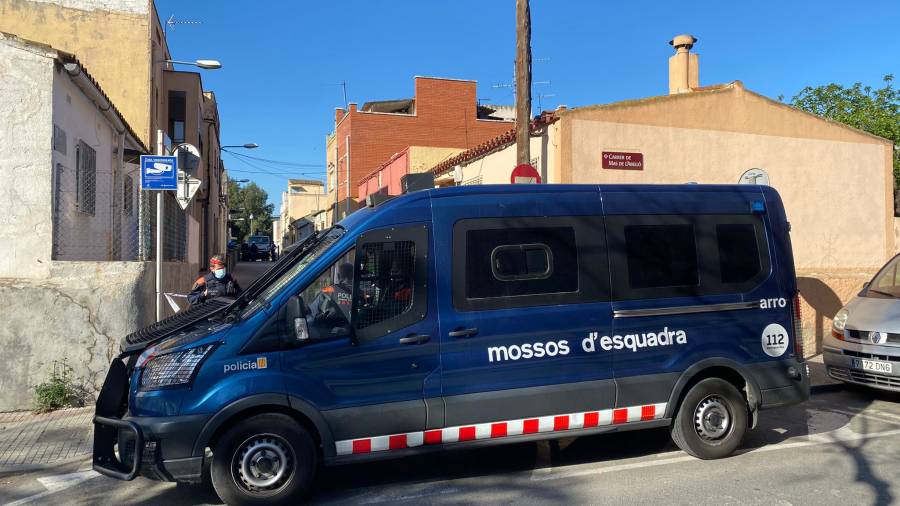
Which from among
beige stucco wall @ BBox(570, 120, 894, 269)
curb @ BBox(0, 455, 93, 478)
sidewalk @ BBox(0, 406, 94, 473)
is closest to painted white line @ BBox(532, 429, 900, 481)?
curb @ BBox(0, 455, 93, 478)

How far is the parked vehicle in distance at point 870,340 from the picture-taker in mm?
7203

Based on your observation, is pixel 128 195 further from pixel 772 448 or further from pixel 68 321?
pixel 772 448

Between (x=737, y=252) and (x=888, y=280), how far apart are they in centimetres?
386

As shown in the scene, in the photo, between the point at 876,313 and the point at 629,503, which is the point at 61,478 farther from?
the point at 876,313

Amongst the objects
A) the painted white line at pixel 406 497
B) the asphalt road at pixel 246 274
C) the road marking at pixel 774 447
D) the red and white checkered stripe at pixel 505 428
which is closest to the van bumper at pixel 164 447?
the red and white checkered stripe at pixel 505 428

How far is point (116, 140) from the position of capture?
12.4 m

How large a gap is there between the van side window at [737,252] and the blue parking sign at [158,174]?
6318mm

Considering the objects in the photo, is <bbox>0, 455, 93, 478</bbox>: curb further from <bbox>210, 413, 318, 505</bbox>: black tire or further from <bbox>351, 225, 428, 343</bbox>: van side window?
<bbox>351, 225, 428, 343</bbox>: van side window

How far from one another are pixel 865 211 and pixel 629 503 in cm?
1316

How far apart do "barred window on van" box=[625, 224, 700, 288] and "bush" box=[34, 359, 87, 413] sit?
20.7 ft

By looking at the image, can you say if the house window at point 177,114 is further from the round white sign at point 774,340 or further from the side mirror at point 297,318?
the round white sign at point 774,340

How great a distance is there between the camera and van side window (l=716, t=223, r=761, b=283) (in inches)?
230

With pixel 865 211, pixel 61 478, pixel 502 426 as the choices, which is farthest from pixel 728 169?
pixel 61 478

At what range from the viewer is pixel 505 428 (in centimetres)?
510
